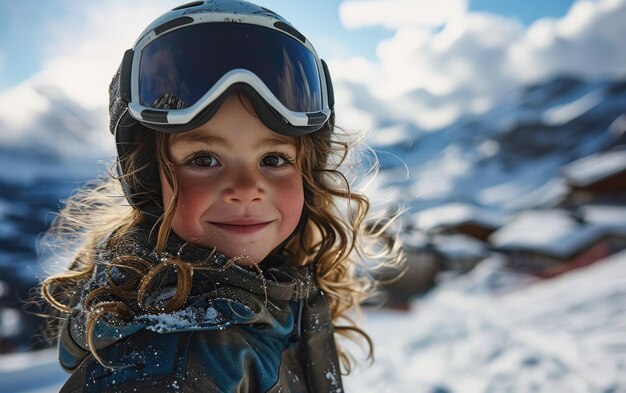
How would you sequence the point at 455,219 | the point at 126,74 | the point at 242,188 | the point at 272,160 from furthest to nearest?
the point at 455,219 → the point at 126,74 → the point at 272,160 → the point at 242,188

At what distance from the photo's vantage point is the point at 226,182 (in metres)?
1.31

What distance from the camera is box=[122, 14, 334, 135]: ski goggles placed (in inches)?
52.5

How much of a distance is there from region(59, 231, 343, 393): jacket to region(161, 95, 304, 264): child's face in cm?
6

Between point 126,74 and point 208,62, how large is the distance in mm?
367

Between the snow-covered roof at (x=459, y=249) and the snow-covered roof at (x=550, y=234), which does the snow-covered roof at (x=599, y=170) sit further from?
the snow-covered roof at (x=459, y=249)

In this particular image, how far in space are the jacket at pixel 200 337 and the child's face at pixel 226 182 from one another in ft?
0.21

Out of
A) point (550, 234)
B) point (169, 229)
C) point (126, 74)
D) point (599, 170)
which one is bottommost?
point (550, 234)

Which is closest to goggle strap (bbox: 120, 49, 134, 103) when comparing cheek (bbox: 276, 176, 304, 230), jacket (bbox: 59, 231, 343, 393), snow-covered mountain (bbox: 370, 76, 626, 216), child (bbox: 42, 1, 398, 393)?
child (bbox: 42, 1, 398, 393)

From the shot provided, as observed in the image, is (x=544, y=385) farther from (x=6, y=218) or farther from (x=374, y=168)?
(x=6, y=218)

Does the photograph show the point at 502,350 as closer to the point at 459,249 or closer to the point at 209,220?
the point at 209,220

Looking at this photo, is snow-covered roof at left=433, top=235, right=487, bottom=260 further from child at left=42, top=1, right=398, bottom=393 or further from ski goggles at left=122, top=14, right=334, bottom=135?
ski goggles at left=122, top=14, right=334, bottom=135

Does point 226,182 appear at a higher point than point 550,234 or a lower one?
higher

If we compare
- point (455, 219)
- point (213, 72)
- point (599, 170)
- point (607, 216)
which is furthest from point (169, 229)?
point (455, 219)

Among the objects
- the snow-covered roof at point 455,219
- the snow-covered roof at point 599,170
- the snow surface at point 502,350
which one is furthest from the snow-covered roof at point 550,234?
the snow surface at point 502,350
